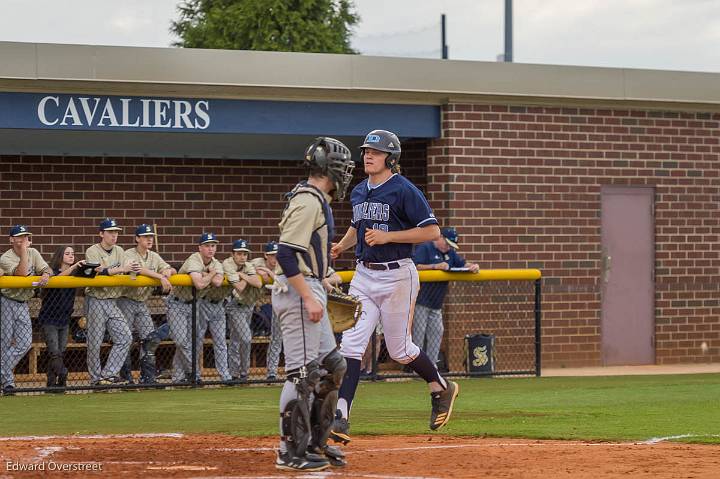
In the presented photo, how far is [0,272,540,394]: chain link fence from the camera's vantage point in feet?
45.7

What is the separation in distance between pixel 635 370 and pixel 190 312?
643cm

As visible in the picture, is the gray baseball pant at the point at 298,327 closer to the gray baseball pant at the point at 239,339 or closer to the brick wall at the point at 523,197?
the gray baseball pant at the point at 239,339

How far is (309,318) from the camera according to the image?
24.7 feet

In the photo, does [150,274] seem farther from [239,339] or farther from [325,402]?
[325,402]

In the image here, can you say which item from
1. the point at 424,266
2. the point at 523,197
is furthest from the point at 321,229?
the point at 523,197

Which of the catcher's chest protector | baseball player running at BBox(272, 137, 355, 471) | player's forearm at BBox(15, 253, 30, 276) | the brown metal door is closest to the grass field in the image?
player's forearm at BBox(15, 253, 30, 276)

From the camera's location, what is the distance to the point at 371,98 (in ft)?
55.7

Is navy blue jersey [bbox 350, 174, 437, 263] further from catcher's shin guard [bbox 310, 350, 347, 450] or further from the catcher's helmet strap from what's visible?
catcher's shin guard [bbox 310, 350, 347, 450]

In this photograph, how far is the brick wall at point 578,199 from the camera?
56.9 feet

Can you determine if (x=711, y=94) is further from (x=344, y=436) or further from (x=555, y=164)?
(x=344, y=436)

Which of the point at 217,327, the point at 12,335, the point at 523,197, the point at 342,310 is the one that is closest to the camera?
the point at 342,310

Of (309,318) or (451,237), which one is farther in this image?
(451,237)

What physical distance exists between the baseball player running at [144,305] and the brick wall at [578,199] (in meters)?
4.33

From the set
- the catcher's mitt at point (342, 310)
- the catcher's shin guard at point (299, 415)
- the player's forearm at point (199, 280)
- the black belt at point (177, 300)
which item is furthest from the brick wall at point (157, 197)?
the catcher's shin guard at point (299, 415)
